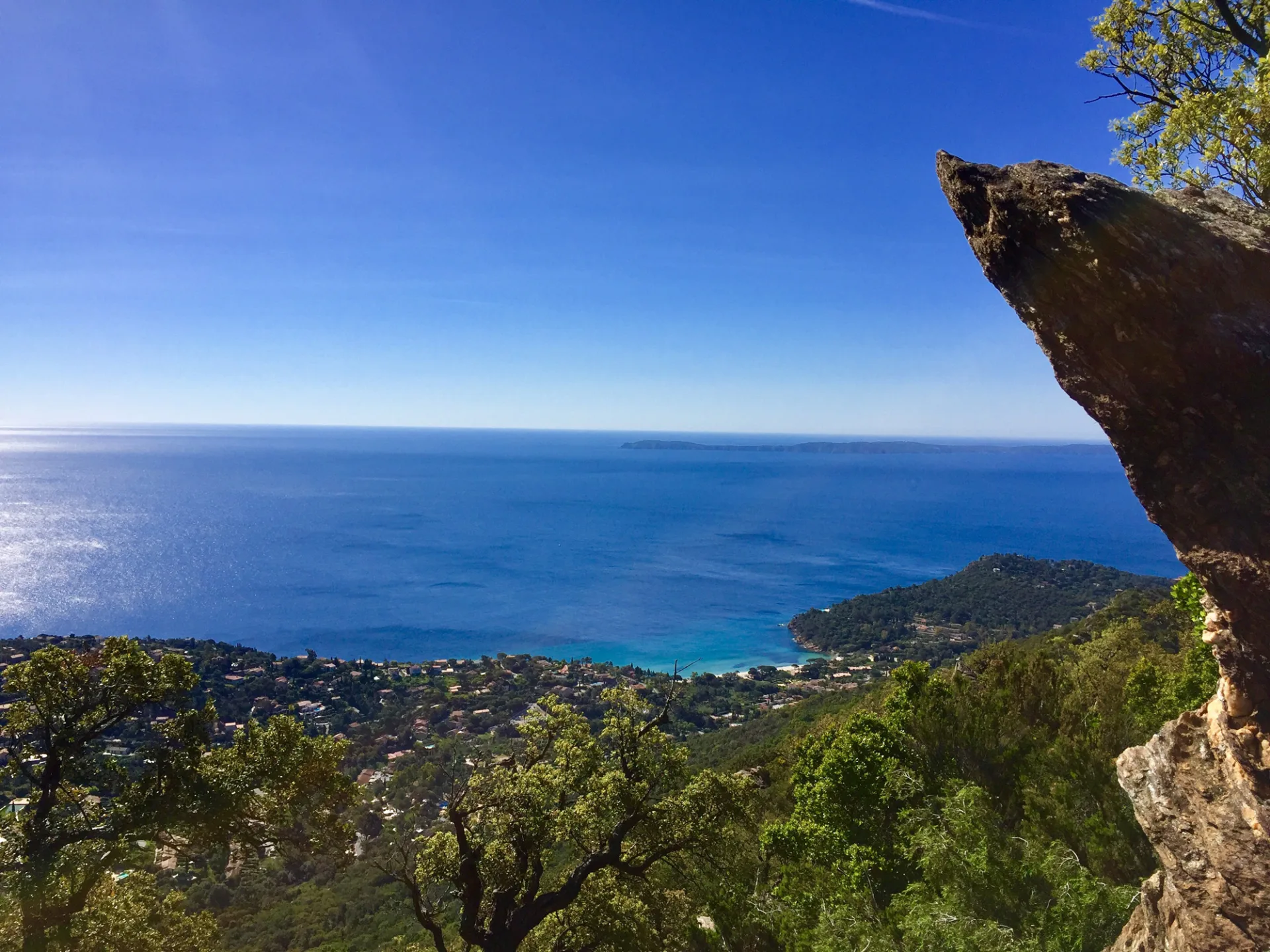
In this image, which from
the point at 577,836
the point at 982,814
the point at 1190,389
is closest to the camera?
the point at 1190,389

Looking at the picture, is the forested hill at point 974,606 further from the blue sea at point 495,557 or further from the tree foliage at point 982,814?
the tree foliage at point 982,814

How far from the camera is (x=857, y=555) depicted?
92750mm

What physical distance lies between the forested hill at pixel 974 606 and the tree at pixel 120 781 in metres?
54.4

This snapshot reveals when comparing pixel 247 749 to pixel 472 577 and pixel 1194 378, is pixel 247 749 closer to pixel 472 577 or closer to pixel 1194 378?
pixel 1194 378

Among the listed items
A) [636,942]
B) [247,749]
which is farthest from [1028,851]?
[247,749]

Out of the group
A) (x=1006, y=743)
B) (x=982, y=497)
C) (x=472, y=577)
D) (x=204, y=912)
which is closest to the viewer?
(x=204, y=912)

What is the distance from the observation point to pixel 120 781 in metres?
6.70

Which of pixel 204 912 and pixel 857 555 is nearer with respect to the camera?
pixel 204 912

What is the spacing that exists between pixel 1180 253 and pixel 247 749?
9.65 m

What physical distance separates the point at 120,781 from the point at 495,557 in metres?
85.3

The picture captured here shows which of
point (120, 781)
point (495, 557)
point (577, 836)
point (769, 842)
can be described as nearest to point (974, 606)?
point (495, 557)

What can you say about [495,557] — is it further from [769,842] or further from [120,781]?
[120,781]

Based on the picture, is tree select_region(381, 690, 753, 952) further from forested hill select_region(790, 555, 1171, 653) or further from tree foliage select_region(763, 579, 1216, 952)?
forested hill select_region(790, 555, 1171, 653)

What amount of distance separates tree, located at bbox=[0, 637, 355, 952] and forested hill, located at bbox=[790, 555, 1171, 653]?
54.4 metres
